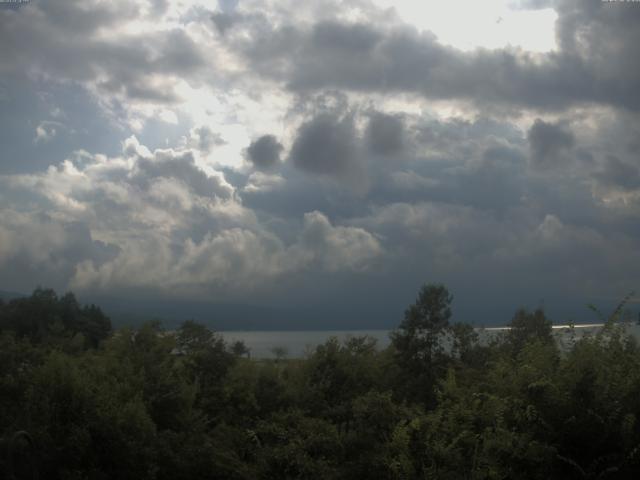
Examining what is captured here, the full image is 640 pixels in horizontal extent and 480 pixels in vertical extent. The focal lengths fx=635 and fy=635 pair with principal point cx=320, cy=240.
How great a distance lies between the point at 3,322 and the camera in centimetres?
6538

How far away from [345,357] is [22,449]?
13.3 metres

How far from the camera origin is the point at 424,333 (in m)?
25.6

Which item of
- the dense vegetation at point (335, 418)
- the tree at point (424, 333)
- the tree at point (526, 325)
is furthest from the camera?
the tree at point (526, 325)

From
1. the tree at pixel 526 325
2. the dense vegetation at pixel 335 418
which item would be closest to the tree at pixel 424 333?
the dense vegetation at pixel 335 418

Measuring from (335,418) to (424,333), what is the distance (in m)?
7.79

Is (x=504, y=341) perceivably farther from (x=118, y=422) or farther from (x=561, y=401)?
(x=118, y=422)

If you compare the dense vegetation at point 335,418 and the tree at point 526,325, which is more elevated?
the tree at point 526,325

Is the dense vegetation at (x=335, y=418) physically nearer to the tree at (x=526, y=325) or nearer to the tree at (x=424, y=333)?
the tree at (x=424, y=333)

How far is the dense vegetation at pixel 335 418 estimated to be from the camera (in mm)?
11109

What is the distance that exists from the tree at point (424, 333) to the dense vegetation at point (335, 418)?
1108 mm

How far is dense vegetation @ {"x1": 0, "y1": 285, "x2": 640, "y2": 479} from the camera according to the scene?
437 inches

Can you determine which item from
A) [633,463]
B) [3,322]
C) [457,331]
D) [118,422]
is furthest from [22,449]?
[3,322]

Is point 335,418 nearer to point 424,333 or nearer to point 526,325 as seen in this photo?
point 424,333

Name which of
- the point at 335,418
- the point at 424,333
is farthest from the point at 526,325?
the point at 335,418
